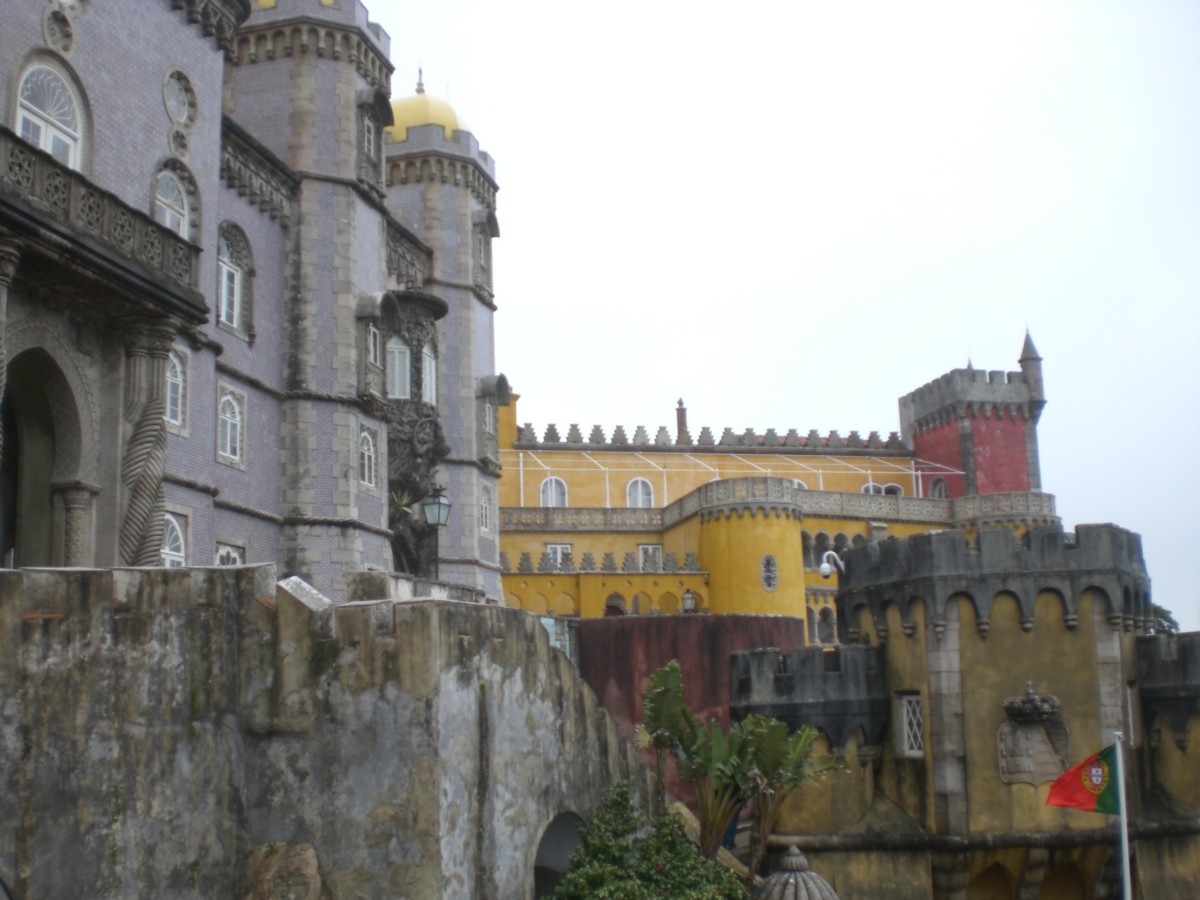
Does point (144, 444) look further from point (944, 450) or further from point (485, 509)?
point (944, 450)

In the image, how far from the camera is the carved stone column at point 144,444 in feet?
60.2

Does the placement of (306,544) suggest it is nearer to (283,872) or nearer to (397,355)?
(397,355)

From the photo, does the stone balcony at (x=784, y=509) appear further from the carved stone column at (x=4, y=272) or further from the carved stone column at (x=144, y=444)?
the carved stone column at (x=4, y=272)

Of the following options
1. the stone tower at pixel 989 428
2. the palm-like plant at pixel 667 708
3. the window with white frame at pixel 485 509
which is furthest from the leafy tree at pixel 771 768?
the stone tower at pixel 989 428

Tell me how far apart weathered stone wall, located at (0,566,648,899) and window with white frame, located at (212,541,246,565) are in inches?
468

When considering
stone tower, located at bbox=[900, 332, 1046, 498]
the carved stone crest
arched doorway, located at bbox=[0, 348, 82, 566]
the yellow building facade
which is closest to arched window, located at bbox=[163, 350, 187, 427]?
arched doorway, located at bbox=[0, 348, 82, 566]

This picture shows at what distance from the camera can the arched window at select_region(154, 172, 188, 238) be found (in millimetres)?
21375

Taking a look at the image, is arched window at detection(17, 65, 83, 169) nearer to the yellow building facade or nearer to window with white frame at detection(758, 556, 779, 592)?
the yellow building facade

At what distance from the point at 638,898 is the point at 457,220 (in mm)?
25635

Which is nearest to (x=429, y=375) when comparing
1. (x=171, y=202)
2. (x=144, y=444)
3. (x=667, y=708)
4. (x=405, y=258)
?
(x=405, y=258)

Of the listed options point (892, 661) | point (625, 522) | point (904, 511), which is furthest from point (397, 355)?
point (904, 511)

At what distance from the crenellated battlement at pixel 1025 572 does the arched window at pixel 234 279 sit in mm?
13355

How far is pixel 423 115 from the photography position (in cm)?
3834

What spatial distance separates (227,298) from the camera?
2655 centimetres
